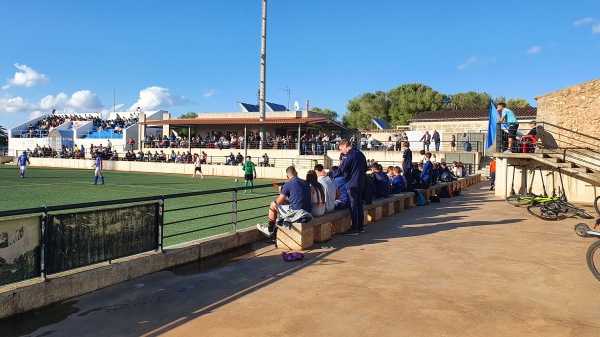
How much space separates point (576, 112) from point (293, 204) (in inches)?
495

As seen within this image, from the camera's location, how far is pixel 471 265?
21.7 feet

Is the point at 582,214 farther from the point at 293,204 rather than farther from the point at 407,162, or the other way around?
the point at 293,204

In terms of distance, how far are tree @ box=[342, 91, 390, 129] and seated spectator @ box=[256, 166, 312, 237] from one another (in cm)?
6752

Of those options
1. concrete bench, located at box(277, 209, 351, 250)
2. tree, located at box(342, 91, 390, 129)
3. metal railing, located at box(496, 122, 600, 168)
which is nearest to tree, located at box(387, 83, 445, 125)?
tree, located at box(342, 91, 390, 129)

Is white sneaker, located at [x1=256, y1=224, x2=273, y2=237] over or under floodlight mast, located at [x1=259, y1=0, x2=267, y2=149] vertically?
under

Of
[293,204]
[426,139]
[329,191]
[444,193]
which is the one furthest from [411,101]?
[293,204]

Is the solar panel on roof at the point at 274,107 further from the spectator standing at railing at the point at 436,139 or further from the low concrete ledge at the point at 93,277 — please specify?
the low concrete ledge at the point at 93,277

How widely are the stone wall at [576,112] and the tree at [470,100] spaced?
183 feet

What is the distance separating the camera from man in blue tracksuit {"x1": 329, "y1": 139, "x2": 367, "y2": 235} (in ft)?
28.9

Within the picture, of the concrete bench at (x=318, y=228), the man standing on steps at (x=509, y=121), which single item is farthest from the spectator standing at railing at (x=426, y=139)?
the concrete bench at (x=318, y=228)

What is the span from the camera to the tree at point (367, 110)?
76.2 meters

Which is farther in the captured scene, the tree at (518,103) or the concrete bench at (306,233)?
the tree at (518,103)

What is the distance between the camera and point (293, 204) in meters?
7.57

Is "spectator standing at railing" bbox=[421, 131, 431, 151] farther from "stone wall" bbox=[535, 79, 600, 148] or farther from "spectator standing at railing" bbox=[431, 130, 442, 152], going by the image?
"stone wall" bbox=[535, 79, 600, 148]
